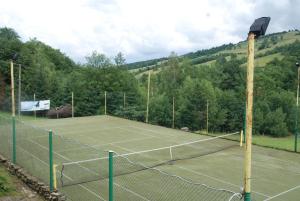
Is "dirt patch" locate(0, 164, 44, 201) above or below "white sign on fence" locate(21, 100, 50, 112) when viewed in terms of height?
below

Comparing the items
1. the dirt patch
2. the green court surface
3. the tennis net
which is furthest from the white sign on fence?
the dirt patch

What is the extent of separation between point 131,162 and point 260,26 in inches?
355

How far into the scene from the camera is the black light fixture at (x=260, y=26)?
4.42m

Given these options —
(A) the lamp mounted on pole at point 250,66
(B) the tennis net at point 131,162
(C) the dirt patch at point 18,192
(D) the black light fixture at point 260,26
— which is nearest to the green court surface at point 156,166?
(B) the tennis net at point 131,162

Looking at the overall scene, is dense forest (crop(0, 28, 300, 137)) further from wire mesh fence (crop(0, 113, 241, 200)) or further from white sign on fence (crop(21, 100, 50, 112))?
wire mesh fence (crop(0, 113, 241, 200))

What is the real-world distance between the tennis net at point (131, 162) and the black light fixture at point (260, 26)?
23.2 ft

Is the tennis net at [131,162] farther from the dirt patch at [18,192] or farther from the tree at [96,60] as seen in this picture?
the tree at [96,60]

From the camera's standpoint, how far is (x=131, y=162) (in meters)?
12.7

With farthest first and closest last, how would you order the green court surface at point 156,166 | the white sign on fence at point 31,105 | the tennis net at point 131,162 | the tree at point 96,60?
the tree at point 96,60, the white sign on fence at point 31,105, the tennis net at point 131,162, the green court surface at point 156,166

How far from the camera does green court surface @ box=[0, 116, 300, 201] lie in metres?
9.77

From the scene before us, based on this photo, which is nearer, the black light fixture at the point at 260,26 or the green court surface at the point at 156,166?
the black light fixture at the point at 260,26

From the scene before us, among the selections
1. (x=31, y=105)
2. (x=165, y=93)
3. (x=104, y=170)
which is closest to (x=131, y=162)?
(x=104, y=170)

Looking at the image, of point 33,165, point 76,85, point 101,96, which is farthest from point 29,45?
point 33,165

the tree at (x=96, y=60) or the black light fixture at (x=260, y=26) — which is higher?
the tree at (x=96, y=60)
